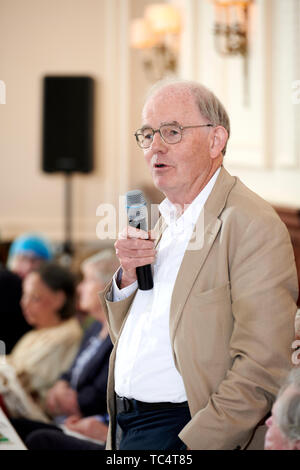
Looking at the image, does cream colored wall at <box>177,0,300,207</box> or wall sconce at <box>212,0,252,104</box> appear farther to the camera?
wall sconce at <box>212,0,252,104</box>

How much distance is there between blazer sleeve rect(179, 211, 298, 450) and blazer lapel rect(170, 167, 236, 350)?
7cm

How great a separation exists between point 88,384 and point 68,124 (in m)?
5.15

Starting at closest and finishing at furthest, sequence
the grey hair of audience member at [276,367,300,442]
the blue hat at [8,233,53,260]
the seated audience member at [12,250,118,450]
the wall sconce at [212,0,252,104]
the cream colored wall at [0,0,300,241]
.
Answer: the grey hair of audience member at [276,367,300,442] → the seated audience member at [12,250,118,450] → the wall sconce at [212,0,252,104] → the blue hat at [8,233,53,260] → the cream colored wall at [0,0,300,241]

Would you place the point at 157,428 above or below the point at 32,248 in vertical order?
below

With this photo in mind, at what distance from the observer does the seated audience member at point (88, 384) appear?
2549 millimetres

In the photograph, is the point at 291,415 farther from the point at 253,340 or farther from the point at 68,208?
the point at 68,208

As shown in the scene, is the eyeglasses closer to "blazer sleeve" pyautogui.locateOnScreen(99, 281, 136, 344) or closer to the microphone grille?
the microphone grille

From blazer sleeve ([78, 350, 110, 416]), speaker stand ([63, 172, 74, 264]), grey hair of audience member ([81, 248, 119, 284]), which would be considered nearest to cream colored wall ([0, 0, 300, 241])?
speaker stand ([63, 172, 74, 264])

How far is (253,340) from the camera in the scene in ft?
4.41

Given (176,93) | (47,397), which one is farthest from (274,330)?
(47,397)

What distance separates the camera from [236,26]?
3.77 m

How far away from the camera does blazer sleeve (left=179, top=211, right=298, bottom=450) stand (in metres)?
1.34

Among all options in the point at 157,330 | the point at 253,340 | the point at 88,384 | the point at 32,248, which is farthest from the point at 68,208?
the point at 253,340

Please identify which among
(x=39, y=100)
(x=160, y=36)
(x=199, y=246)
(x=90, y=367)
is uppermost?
(x=160, y=36)
